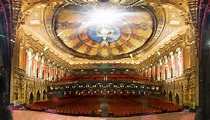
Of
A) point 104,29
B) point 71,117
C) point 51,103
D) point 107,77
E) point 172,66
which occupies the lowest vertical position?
point 71,117

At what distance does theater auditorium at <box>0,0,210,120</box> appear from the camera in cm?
237

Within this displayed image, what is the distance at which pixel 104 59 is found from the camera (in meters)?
2.81

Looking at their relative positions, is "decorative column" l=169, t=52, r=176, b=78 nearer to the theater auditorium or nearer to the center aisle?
the theater auditorium

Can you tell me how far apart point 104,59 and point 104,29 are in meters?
0.38

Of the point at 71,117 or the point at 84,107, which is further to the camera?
the point at 84,107

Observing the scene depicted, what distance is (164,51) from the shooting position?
276 cm

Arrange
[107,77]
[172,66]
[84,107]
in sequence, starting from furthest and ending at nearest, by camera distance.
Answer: [172,66] → [107,77] → [84,107]

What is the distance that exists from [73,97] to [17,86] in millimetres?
591

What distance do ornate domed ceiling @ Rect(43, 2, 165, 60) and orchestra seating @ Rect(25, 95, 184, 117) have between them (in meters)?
0.54

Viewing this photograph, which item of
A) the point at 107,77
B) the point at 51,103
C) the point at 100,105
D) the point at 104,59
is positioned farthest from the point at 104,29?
the point at 51,103

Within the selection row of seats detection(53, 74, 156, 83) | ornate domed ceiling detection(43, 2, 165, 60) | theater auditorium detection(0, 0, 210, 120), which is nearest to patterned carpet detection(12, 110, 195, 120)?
theater auditorium detection(0, 0, 210, 120)

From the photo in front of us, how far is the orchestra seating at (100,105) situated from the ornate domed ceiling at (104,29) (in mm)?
541

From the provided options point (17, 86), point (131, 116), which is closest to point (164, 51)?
point (131, 116)

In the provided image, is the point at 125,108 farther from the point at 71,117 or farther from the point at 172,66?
the point at 172,66
